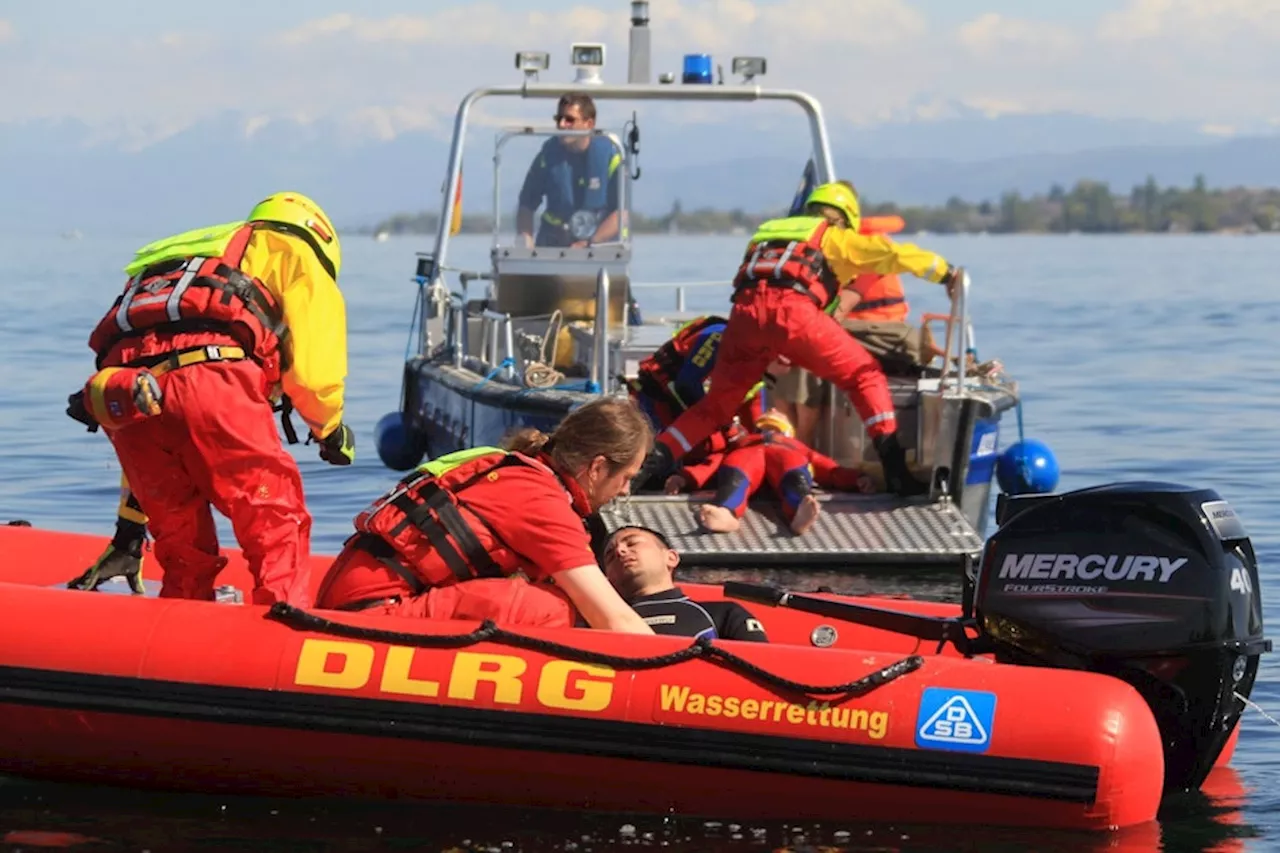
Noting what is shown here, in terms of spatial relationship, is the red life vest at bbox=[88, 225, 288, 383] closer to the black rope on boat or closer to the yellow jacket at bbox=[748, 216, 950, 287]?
the black rope on boat

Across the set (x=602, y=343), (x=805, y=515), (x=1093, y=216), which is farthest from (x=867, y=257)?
(x=1093, y=216)

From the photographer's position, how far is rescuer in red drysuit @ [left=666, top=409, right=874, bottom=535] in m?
8.05

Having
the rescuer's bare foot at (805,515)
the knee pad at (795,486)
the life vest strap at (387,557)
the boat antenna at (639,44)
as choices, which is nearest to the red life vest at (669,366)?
the knee pad at (795,486)

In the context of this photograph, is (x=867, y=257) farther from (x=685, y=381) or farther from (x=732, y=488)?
(x=732, y=488)

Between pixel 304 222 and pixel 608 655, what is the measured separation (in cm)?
148

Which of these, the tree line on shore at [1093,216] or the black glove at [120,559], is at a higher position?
the black glove at [120,559]

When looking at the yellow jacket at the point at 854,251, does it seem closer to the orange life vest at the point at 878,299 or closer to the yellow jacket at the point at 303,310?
the orange life vest at the point at 878,299

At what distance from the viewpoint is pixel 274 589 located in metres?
5.28

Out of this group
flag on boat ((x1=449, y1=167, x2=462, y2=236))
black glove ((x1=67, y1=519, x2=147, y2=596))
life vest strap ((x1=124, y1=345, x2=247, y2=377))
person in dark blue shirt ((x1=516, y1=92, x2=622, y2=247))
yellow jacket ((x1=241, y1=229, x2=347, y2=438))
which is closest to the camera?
life vest strap ((x1=124, y1=345, x2=247, y2=377))

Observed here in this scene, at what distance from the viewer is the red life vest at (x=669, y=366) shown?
8.44m

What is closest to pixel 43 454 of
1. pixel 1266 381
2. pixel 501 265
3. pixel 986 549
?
pixel 501 265

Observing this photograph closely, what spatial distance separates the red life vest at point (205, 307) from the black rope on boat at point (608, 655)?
852 mm

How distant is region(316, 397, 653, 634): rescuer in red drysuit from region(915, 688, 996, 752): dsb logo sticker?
2.23ft

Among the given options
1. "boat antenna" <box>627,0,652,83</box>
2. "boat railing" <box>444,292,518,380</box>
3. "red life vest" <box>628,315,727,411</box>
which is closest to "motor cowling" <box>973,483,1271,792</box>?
"red life vest" <box>628,315,727,411</box>
